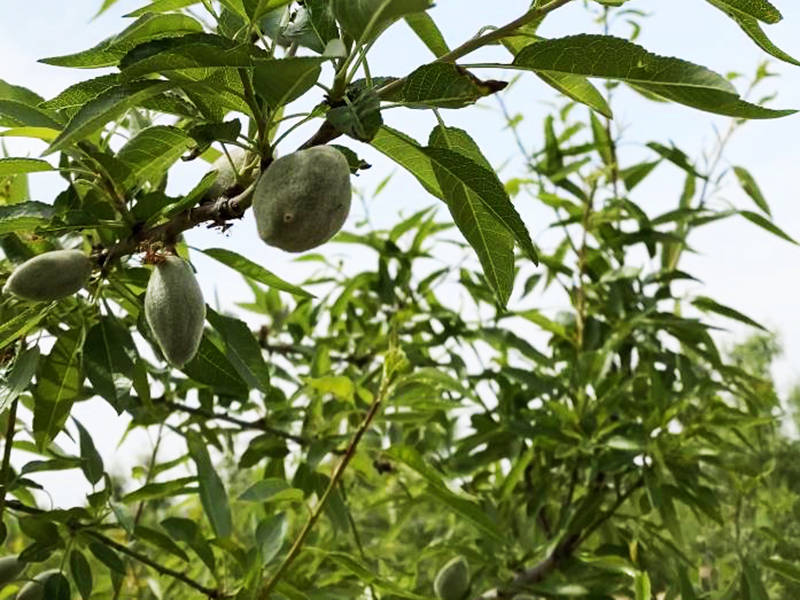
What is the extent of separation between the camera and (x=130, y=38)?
2.34 ft

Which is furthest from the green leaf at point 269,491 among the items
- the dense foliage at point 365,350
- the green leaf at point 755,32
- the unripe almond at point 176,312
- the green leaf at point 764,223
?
the green leaf at point 764,223

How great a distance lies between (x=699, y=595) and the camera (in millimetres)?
1440

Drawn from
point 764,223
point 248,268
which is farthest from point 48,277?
point 764,223

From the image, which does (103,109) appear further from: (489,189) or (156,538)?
(156,538)

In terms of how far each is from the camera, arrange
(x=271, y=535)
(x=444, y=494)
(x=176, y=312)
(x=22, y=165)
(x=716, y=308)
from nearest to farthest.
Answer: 1. (x=176, y=312)
2. (x=22, y=165)
3. (x=444, y=494)
4. (x=271, y=535)
5. (x=716, y=308)

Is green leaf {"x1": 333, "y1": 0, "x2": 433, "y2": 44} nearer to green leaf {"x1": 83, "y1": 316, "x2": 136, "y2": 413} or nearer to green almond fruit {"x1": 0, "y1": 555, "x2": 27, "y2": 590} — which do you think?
green leaf {"x1": 83, "y1": 316, "x2": 136, "y2": 413}

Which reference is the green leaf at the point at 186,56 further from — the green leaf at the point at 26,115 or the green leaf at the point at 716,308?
the green leaf at the point at 716,308

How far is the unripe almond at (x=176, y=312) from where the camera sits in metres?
0.71

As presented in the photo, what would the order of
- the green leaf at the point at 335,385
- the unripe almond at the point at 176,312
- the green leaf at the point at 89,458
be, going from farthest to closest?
1. the green leaf at the point at 335,385
2. the green leaf at the point at 89,458
3. the unripe almond at the point at 176,312

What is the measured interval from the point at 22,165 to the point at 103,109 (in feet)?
0.75

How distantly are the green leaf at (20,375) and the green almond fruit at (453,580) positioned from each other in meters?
0.72

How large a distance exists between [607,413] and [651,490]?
13cm

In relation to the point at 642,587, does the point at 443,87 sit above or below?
above

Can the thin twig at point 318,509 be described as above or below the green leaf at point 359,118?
below
